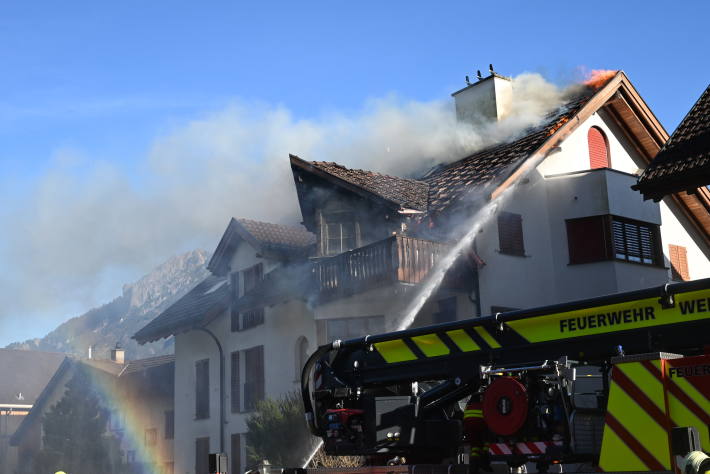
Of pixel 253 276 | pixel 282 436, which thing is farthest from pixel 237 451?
pixel 282 436

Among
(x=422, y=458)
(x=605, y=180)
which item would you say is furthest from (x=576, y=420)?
(x=605, y=180)

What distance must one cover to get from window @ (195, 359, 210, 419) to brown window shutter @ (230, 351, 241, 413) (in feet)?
6.11

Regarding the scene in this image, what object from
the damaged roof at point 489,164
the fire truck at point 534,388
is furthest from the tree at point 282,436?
the fire truck at point 534,388

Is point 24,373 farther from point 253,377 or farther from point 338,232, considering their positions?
point 338,232

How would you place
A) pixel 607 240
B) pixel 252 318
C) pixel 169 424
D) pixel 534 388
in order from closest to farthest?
pixel 534 388, pixel 607 240, pixel 252 318, pixel 169 424

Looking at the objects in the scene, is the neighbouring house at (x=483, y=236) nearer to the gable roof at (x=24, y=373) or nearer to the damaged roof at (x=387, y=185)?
the damaged roof at (x=387, y=185)

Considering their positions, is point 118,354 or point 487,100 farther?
point 118,354

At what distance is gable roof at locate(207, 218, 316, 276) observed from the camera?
1183 inches

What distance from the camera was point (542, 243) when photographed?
25.1 m

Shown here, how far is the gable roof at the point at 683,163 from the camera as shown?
16422 mm

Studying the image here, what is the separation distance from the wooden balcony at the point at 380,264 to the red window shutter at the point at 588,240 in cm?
390

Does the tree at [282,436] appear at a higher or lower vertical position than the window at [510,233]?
lower

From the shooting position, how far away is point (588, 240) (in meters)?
24.8

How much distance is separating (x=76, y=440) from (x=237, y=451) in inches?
538
